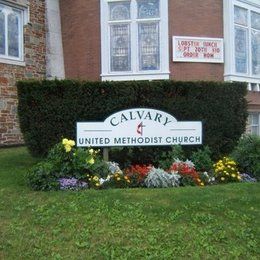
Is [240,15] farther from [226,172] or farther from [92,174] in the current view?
[92,174]

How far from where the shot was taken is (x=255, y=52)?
1609cm

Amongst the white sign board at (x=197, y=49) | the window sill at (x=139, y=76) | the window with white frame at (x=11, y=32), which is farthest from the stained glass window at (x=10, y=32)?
the white sign board at (x=197, y=49)

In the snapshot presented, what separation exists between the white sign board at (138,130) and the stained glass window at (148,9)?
18.6 feet

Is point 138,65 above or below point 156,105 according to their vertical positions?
above

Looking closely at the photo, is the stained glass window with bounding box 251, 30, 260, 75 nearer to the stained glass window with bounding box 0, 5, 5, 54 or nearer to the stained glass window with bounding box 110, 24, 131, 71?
the stained glass window with bounding box 110, 24, 131, 71

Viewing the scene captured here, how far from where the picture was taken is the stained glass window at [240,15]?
50.0 ft

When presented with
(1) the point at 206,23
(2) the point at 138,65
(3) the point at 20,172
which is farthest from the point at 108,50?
(3) the point at 20,172

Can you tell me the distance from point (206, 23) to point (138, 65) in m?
2.39

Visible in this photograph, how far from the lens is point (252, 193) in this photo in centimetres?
752

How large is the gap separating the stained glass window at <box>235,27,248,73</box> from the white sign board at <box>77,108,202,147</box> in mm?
6400

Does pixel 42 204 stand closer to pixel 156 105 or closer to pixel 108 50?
pixel 156 105

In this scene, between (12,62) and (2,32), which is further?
(12,62)

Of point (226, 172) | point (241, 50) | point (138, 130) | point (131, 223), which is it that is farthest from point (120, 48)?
point (131, 223)

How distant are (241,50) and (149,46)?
3184 millimetres
